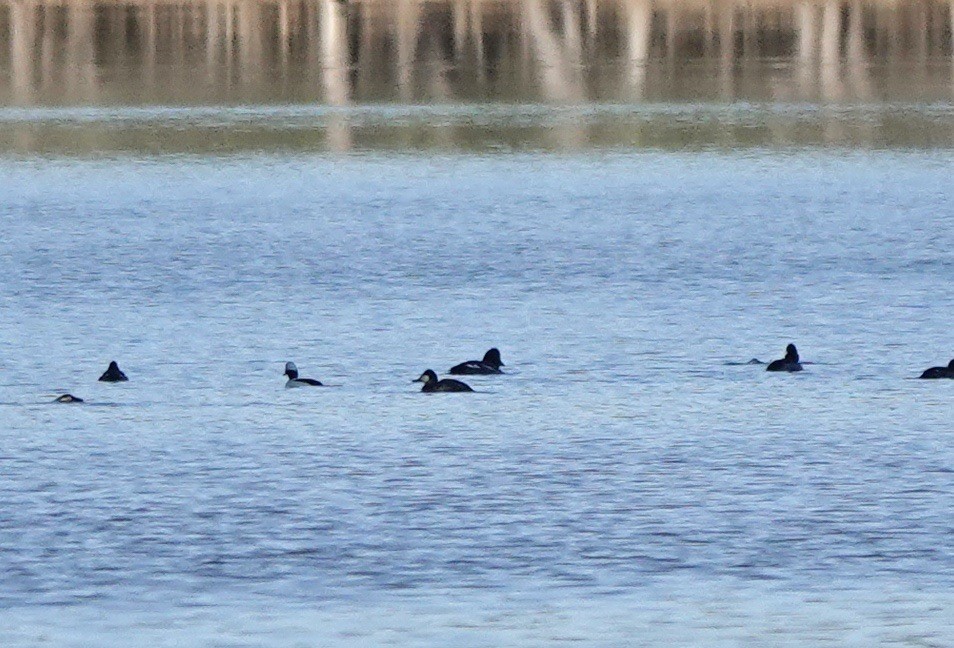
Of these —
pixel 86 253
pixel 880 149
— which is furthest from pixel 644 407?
pixel 880 149

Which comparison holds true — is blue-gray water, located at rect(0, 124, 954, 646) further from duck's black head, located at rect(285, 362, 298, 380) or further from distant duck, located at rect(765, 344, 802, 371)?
duck's black head, located at rect(285, 362, 298, 380)

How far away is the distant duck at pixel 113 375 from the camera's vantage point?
98.0ft

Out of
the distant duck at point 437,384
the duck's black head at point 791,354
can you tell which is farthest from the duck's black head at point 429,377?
the duck's black head at point 791,354

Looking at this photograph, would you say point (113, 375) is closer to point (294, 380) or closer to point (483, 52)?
point (294, 380)

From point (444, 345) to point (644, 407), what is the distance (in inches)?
253

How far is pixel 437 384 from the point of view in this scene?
92.8ft

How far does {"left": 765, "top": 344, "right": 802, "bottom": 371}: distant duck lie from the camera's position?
98.0 ft

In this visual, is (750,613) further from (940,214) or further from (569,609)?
(940,214)

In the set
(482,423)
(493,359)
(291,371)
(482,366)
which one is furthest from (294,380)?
(482,423)

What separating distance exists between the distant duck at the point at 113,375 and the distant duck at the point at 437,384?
13.3 ft

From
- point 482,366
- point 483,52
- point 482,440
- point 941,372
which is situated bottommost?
point 482,440

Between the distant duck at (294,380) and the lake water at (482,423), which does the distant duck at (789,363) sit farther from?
the distant duck at (294,380)

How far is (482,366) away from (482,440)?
179 inches

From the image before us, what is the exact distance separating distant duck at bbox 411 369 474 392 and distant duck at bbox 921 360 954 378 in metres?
5.49
